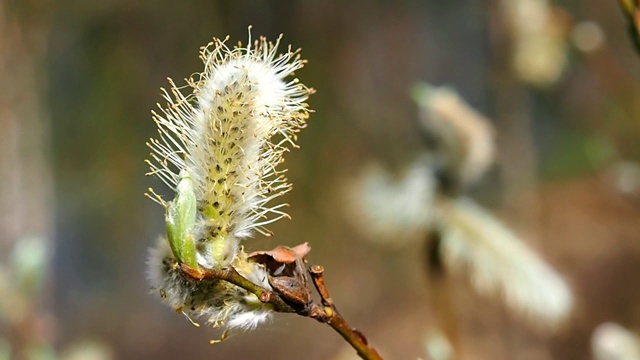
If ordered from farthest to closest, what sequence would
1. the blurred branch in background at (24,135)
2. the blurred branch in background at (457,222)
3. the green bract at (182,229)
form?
the blurred branch in background at (24,135)
the blurred branch in background at (457,222)
the green bract at (182,229)

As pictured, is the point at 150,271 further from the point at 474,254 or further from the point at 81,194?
the point at 81,194

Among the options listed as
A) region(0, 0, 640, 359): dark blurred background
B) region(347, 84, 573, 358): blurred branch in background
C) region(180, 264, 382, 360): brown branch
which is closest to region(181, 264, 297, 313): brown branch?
region(180, 264, 382, 360): brown branch

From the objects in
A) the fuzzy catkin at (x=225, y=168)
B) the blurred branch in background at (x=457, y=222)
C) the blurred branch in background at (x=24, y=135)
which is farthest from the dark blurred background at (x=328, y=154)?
the fuzzy catkin at (x=225, y=168)

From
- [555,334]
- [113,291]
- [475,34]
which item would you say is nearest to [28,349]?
[113,291]

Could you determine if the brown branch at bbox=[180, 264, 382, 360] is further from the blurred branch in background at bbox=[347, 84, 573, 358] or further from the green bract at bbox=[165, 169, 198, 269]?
the blurred branch in background at bbox=[347, 84, 573, 358]

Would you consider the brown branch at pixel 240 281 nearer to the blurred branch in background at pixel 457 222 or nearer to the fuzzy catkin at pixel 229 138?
the fuzzy catkin at pixel 229 138
